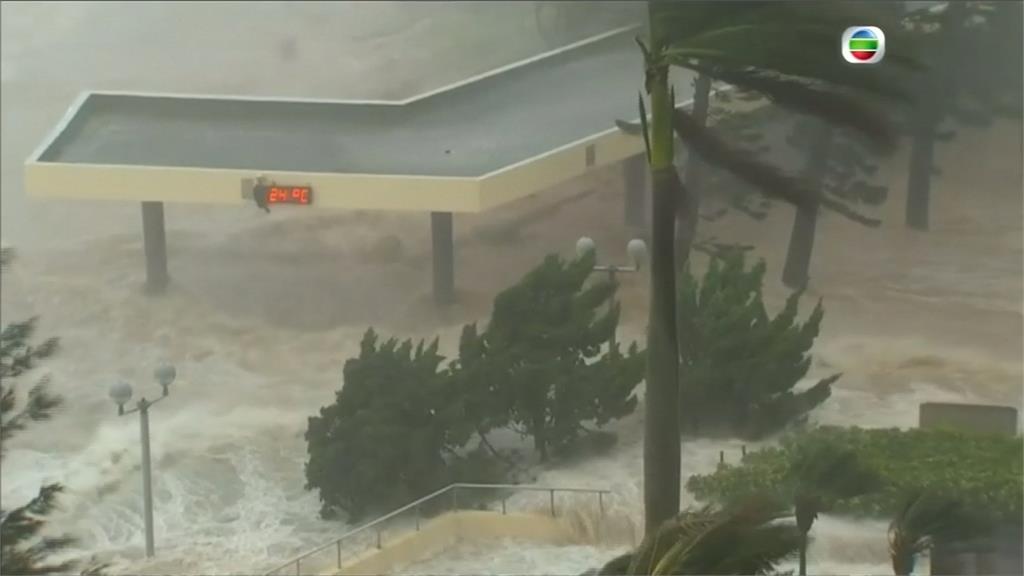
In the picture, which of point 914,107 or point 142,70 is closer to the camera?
point 914,107

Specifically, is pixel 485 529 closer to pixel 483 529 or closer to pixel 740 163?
pixel 483 529

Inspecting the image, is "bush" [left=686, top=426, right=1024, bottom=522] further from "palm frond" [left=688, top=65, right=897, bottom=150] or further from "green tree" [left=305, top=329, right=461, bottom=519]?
"palm frond" [left=688, top=65, right=897, bottom=150]

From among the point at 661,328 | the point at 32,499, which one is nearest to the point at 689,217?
the point at 661,328

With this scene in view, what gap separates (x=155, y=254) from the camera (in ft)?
17.7

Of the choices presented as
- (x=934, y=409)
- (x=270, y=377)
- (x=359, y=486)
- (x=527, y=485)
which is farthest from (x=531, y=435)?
(x=934, y=409)

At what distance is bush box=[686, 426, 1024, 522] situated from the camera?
5.18 metres

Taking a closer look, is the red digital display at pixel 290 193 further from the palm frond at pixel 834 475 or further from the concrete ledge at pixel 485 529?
the palm frond at pixel 834 475

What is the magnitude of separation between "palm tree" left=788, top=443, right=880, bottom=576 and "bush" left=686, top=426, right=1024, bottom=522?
26mm

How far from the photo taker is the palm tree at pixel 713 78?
4.75 meters

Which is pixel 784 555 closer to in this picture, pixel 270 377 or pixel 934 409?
pixel 934 409

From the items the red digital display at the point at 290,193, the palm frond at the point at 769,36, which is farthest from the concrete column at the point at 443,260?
the palm frond at the point at 769,36

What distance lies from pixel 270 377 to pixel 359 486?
0.56 m

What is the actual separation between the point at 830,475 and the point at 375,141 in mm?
2071

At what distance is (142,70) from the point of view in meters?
5.54
